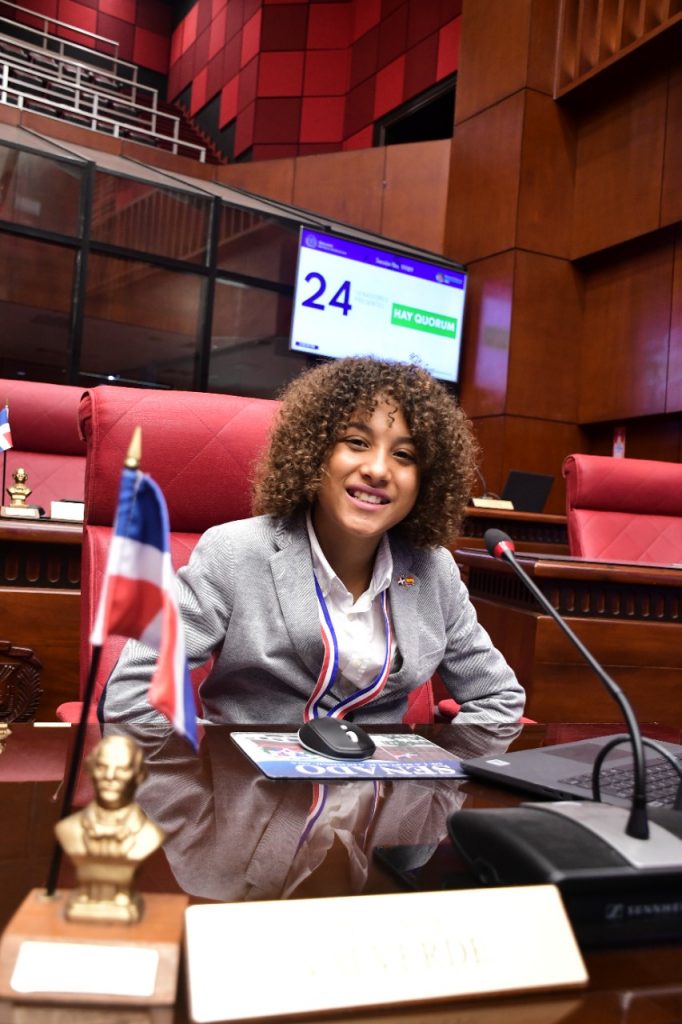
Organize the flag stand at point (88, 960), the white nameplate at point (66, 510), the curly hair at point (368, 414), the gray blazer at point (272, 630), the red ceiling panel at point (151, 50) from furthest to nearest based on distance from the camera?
the red ceiling panel at point (151, 50) < the white nameplate at point (66, 510) < the curly hair at point (368, 414) < the gray blazer at point (272, 630) < the flag stand at point (88, 960)

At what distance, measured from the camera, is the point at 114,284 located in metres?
5.34

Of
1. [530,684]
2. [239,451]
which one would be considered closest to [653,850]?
[239,451]

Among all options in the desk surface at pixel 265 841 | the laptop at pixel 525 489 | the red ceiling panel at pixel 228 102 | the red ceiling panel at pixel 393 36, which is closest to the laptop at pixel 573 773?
the desk surface at pixel 265 841

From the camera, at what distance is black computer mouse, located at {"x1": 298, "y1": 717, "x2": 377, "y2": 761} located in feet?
2.86

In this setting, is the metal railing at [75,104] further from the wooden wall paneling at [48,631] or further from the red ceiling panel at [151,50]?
the wooden wall paneling at [48,631]

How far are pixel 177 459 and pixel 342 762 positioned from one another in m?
0.79

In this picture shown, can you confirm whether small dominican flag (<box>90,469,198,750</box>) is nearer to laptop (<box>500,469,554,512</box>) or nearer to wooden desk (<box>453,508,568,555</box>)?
wooden desk (<box>453,508,568,555</box>)

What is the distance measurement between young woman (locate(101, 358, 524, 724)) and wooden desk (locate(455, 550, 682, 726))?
A: 0.96m

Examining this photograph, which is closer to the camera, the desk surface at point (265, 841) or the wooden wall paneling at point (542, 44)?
the desk surface at point (265, 841)

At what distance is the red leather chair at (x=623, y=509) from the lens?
10.7ft

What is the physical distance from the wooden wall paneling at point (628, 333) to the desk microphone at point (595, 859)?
4.78 meters

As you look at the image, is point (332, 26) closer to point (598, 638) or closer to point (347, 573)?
point (598, 638)

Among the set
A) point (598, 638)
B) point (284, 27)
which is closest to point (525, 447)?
point (598, 638)

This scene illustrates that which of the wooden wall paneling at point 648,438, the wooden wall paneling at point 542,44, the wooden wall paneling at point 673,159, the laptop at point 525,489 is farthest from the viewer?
the wooden wall paneling at point 542,44
